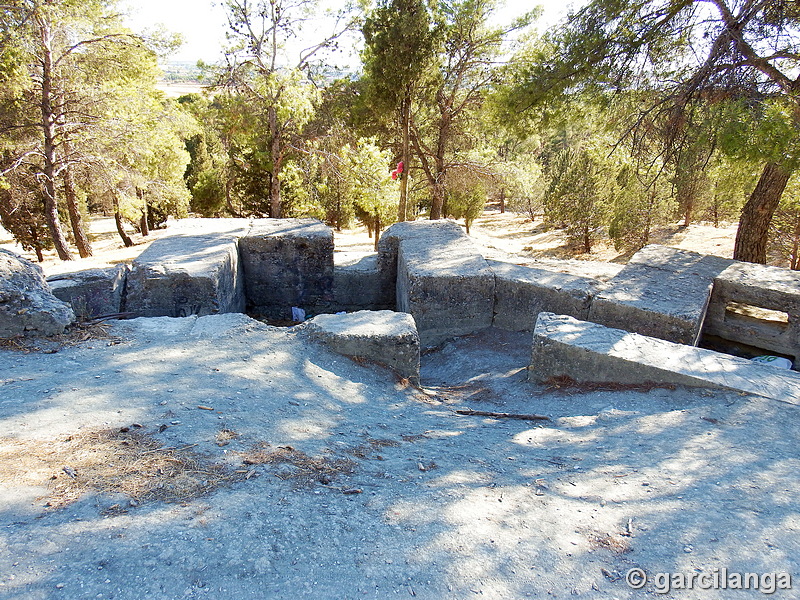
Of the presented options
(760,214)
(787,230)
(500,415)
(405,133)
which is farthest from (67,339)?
(787,230)

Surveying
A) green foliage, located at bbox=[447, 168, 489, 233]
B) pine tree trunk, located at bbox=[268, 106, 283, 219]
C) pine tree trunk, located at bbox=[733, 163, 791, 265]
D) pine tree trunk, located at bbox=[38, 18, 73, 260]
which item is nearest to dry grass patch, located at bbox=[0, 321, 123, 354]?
pine tree trunk, located at bbox=[38, 18, 73, 260]

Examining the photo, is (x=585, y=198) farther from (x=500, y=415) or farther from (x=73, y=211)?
(x=73, y=211)

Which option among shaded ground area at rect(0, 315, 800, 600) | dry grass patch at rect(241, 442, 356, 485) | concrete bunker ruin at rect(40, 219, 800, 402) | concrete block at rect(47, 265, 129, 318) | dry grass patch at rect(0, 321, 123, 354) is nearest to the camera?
shaded ground area at rect(0, 315, 800, 600)

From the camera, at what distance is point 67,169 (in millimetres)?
11617

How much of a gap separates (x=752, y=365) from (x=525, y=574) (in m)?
3.34

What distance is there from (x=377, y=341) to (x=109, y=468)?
95.9 inches

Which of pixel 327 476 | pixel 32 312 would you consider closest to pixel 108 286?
pixel 32 312

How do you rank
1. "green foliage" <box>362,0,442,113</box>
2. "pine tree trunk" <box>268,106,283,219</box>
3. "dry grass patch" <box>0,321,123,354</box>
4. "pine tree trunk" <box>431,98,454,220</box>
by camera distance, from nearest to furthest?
"dry grass patch" <box>0,321,123,354</box> < "green foliage" <box>362,0,442,113</box> < "pine tree trunk" <box>268,106,283,219</box> < "pine tree trunk" <box>431,98,454,220</box>

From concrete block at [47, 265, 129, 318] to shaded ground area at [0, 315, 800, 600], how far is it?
139 centimetres

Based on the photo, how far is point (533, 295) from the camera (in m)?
5.84

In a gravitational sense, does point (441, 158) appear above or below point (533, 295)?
above

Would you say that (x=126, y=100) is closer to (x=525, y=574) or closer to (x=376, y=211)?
(x=376, y=211)

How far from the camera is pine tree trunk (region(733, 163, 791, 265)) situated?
7.24m

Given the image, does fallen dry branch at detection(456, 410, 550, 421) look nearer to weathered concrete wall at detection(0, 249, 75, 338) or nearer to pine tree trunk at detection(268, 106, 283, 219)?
weathered concrete wall at detection(0, 249, 75, 338)
